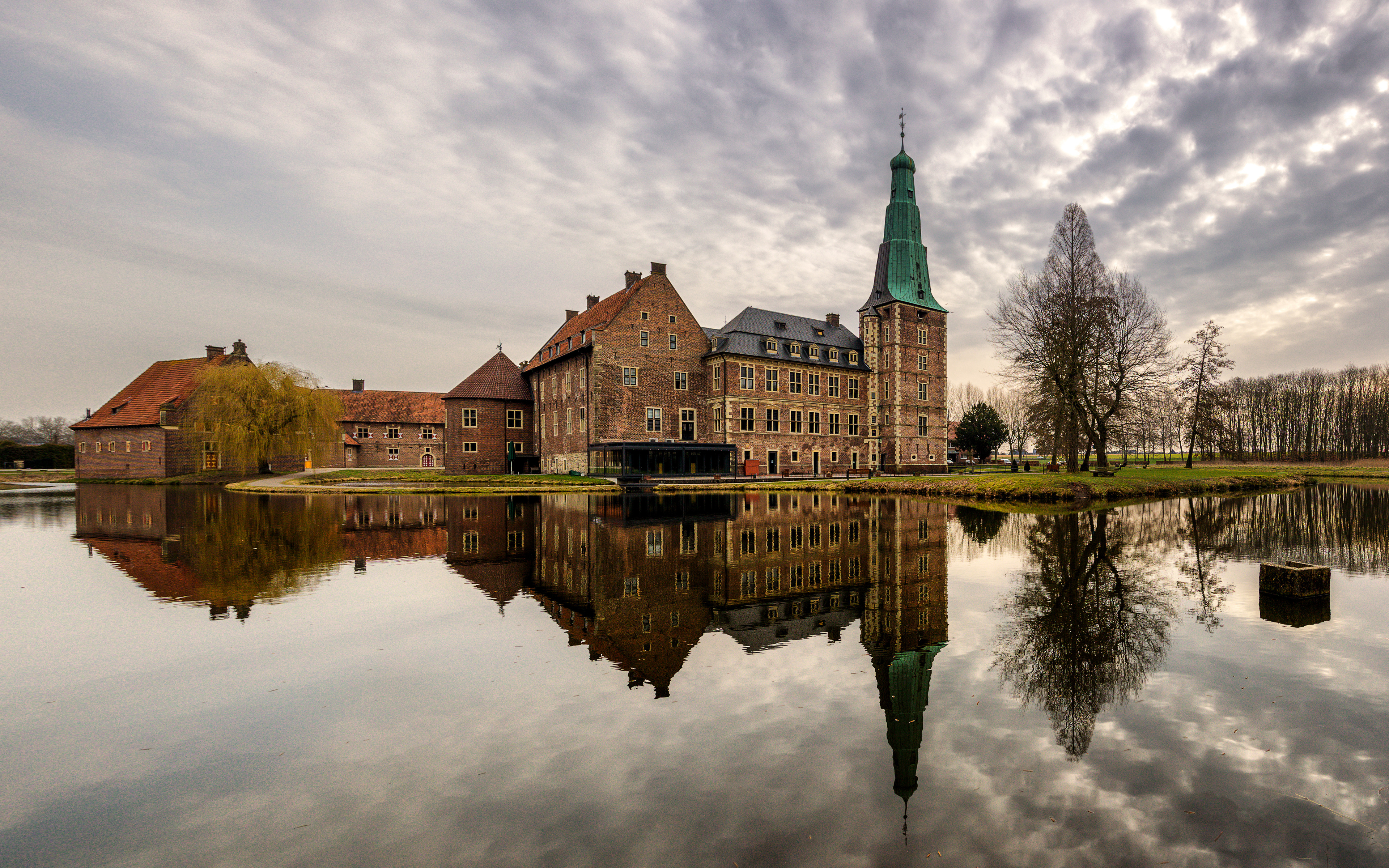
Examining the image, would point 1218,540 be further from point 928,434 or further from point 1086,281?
point 928,434

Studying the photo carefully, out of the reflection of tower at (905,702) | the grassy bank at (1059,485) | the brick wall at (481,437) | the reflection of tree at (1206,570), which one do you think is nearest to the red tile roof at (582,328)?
the brick wall at (481,437)

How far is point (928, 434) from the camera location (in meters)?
58.0

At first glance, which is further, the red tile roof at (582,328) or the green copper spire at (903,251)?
the green copper spire at (903,251)

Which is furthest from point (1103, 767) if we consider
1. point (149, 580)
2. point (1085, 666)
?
point (149, 580)

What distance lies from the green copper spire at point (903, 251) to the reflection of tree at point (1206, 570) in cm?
3587

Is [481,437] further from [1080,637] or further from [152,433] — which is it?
[1080,637]

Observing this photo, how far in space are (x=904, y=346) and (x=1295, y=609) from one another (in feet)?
160

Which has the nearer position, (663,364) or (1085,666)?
(1085,666)

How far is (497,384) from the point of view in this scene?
5641 centimetres

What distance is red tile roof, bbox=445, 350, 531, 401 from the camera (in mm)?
54750

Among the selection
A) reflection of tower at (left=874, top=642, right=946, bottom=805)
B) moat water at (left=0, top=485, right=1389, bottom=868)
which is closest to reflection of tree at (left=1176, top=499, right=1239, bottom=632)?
moat water at (left=0, top=485, right=1389, bottom=868)

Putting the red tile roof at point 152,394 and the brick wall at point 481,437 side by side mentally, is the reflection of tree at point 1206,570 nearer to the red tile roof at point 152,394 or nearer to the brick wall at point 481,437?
the brick wall at point 481,437

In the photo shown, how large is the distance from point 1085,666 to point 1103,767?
2718 millimetres

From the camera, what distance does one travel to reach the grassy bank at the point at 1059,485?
31.7 m
